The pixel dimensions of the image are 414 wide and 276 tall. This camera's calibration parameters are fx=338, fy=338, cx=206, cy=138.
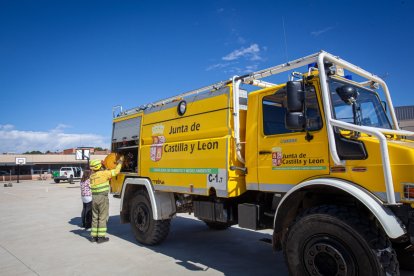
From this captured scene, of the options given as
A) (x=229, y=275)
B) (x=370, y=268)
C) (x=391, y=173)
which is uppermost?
(x=391, y=173)

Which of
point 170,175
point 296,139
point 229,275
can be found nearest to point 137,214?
point 170,175

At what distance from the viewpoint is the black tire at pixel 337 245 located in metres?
3.30

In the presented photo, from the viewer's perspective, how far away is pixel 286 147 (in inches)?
169

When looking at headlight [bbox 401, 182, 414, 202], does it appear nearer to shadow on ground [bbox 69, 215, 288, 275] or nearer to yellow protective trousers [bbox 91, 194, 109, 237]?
shadow on ground [bbox 69, 215, 288, 275]

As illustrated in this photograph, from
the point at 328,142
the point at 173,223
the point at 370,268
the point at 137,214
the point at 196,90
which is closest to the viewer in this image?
the point at 370,268

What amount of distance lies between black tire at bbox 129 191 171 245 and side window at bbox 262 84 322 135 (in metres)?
3.20

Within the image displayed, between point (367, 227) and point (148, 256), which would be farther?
point (148, 256)

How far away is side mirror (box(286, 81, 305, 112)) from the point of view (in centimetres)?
379

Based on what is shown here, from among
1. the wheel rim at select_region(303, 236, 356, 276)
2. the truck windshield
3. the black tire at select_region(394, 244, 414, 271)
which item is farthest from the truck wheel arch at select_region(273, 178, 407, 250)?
the black tire at select_region(394, 244, 414, 271)

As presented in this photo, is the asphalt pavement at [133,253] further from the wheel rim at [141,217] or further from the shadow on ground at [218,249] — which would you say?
the wheel rim at [141,217]

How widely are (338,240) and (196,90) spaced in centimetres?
349

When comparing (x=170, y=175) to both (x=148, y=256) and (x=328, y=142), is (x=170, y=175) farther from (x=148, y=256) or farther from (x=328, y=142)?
(x=328, y=142)

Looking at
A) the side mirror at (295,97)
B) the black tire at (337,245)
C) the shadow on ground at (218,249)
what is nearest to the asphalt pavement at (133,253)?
the shadow on ground at (218,249)

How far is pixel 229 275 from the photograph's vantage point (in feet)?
16.4
